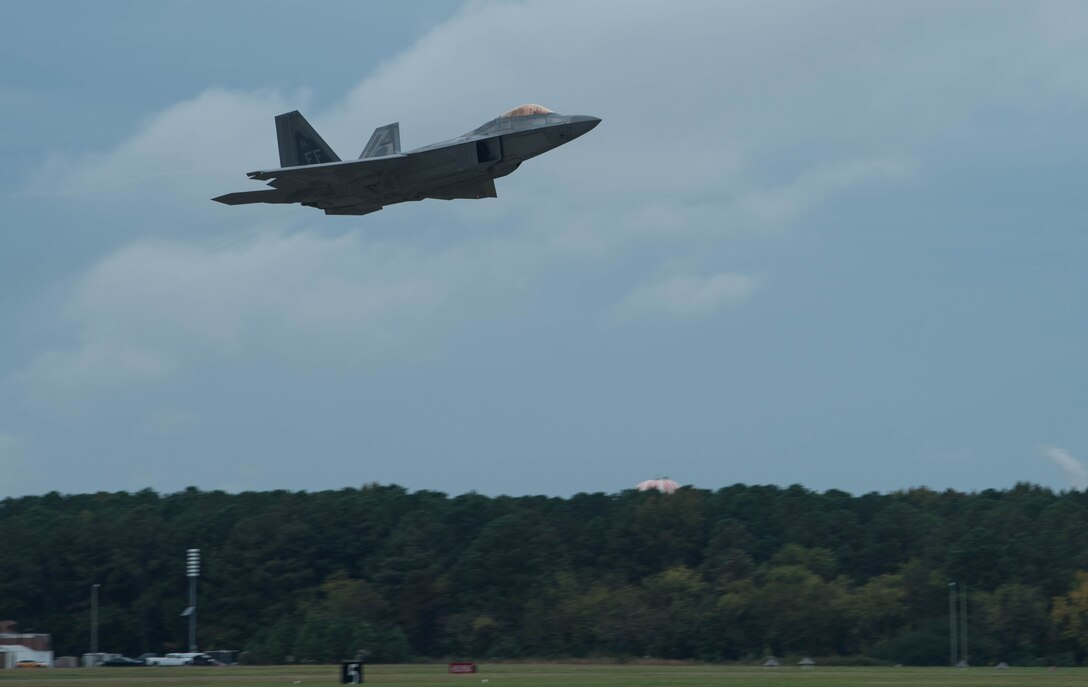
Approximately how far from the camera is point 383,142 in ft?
161

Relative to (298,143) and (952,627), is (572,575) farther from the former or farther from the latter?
(298,143)

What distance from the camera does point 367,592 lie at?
4764 inches

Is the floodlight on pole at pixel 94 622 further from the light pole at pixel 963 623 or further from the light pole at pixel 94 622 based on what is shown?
the light pole at pixel 963 623

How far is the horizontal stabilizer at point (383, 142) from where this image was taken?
160 ft

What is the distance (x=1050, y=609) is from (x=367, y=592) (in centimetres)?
5844

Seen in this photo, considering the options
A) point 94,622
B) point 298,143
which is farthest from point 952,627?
point 94,622

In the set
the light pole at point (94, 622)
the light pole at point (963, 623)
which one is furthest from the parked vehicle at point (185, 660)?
the light pole at point (963, 623)

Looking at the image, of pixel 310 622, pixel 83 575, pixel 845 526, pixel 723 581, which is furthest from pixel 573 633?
pixel 83 575

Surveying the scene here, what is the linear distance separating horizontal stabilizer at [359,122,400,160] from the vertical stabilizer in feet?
8.90

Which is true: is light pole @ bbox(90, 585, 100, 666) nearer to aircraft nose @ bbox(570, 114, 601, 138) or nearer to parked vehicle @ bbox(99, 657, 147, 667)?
parked vehicle @ bbox(99, 657, 147, 667)

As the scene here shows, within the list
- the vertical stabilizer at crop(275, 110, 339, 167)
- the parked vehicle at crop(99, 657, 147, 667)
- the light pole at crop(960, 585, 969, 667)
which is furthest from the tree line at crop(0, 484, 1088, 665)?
the vertical stabilizer at crop(275, 110, 339, 167)

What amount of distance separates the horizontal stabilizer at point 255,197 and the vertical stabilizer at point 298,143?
272cm

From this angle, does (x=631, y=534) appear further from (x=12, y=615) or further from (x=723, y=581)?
(x=12, y=615)

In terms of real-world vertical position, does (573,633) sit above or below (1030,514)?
below
